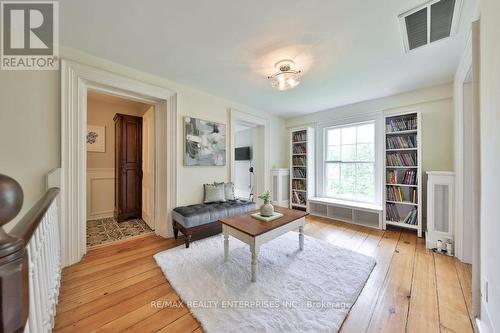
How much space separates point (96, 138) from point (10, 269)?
451 centimetres

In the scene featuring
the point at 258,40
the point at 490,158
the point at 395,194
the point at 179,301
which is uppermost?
the point at 258,40

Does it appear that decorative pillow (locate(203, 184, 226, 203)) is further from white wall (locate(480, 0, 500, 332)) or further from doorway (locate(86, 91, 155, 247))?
white wall (locate(480, 0, 500, 332))

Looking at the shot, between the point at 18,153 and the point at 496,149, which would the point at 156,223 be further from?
the point at 496,149

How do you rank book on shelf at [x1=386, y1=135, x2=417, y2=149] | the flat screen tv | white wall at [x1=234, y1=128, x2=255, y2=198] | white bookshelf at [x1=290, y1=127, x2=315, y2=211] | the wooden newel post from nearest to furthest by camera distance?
the wooden newel post < book on shelf at [x1=386, y1=135, x2=417, y2=149] < white bookshelf at [x1=290, y1=127, x2=315, y2=211] < the flat screen tv < white wall at [x1=234, y1=128, x2=255, y2=198]

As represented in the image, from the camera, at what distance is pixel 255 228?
1972 mm

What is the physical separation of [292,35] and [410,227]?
133 inches

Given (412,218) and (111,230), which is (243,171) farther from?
(412,218)

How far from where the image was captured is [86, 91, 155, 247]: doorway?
334 cm

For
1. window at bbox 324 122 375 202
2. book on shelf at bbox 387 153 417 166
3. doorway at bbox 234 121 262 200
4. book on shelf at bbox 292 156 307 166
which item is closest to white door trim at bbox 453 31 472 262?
book on shelf at bbox 387 153 417 166

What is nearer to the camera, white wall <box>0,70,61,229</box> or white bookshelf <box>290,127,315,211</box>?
white wall <box>0,70,61,229</box>

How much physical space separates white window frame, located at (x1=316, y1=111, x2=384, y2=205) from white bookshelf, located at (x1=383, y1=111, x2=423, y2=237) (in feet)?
0.51

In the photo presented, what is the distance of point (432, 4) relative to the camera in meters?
1.52

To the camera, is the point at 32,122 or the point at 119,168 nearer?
the point at 32,122

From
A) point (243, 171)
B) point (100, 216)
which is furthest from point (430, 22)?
point (100, 216)
